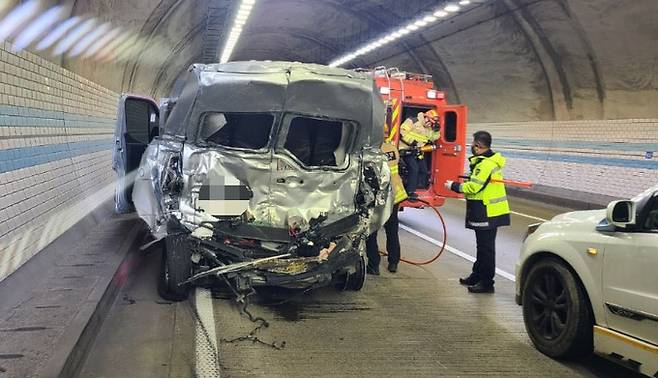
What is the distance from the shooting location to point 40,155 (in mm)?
6316

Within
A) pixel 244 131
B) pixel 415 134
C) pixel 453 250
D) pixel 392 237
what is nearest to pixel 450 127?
pixel 415 134

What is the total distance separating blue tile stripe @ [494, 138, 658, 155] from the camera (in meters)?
13.5

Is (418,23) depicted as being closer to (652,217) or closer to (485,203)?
(485,203)

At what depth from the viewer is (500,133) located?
19734mm

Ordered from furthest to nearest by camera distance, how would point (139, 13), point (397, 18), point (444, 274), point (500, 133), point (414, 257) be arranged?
point (500, 133) → point (397, 18) → point (139, 13) → point (414, 257) → point (444, 274)

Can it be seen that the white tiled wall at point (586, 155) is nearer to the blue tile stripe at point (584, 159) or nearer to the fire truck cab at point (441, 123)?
the blue tile stripe at point (584, 159)

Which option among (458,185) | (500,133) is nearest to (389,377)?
(458,185)

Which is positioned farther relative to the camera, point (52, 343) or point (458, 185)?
point (458, 185)

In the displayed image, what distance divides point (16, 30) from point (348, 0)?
12.6 meters

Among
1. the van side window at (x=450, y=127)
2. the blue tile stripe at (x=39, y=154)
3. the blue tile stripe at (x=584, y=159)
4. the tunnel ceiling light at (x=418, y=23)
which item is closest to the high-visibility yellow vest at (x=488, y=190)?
the van side window at (x=450, y=127)

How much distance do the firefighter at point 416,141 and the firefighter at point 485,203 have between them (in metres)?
1.48

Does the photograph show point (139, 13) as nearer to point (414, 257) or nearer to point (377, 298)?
point (414, 257)

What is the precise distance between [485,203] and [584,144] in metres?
10.5

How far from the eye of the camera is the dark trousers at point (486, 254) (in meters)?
6.35
